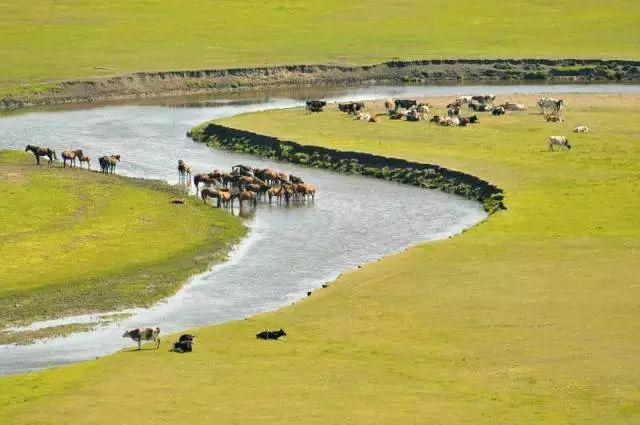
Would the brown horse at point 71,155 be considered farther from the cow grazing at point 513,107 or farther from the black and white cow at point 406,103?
the cow grazing at point 513,107

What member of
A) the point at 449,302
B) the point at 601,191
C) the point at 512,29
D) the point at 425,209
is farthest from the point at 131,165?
the point at 512,29

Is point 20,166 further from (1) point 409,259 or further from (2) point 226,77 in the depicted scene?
(2) point 226,77

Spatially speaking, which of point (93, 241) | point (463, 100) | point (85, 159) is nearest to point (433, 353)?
point (93, 241)

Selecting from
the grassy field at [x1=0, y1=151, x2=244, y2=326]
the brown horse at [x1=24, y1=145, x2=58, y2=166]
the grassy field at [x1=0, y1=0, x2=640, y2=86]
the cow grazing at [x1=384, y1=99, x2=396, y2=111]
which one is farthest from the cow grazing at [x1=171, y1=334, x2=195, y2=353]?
the grassy field at [x1=0, y1=0, x2=640, y2=86]

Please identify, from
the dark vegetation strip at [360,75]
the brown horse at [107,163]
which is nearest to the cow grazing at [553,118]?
the brown horse at [107,163]

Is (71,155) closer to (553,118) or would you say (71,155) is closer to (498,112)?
(498,112)

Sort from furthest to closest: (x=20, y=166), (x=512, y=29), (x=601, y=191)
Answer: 1. (x=512, y=29)
2. (x=20, y=166)
3. (x=601, y=191)
